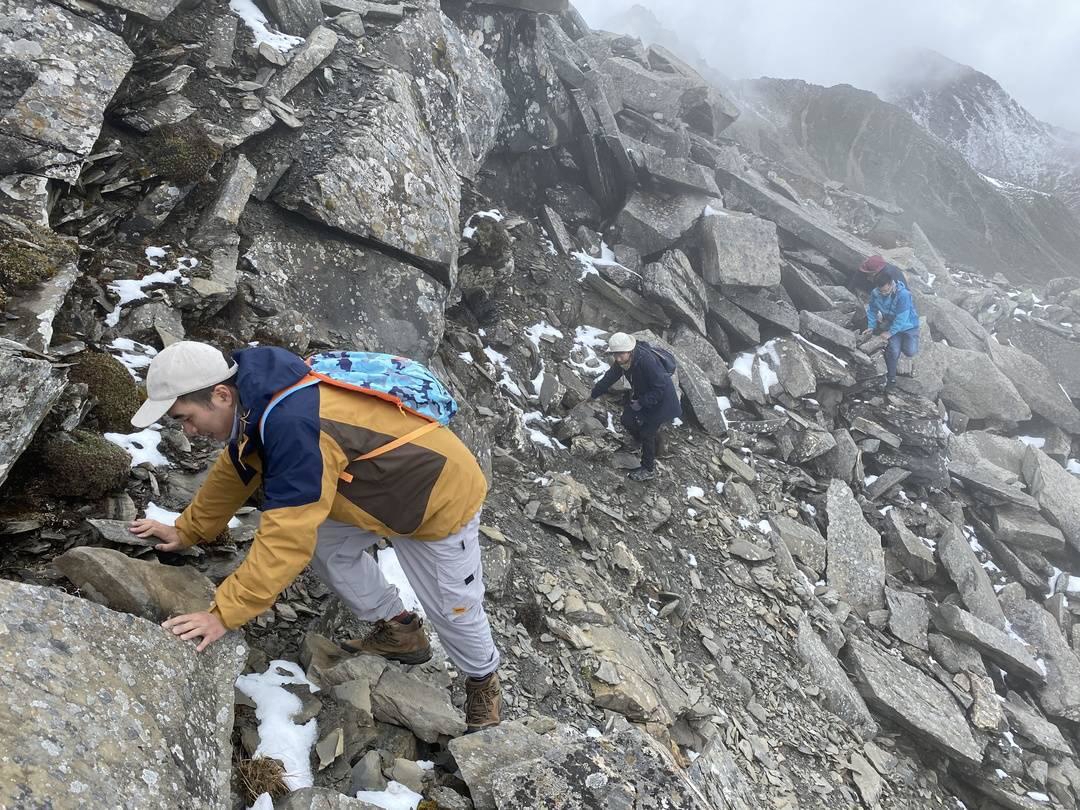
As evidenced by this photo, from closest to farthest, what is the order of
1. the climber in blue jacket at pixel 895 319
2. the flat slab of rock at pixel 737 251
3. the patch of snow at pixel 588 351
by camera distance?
1. the patch of snow at pixel 588 351
2. the flat slab of rock at pixel 737 251
3. the climber in blue jacket at pixel 895 319

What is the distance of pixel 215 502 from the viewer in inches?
157

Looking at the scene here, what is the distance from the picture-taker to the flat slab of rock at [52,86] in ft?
20.5

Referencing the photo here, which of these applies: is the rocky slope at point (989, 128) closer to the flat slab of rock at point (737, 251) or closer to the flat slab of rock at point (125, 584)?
the flat slab of rock at point (737, 251)

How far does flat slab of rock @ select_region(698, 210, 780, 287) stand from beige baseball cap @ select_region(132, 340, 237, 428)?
14.9 metres

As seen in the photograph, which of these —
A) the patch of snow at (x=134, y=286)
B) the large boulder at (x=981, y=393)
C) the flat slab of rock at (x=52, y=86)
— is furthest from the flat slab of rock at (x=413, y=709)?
the large boulder at (x=981, y=393)

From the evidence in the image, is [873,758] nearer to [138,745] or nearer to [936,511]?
[936,511]

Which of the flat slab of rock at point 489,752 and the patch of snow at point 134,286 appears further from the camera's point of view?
the patch of snow at point 134,286

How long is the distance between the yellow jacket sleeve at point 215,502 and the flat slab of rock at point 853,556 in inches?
449

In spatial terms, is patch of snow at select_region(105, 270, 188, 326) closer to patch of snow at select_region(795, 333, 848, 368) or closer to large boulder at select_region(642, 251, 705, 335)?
large boulder at select_region(642, 251, 705, 335)

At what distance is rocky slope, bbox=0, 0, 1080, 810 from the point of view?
12.9 feet

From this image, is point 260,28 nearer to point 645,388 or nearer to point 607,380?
point 607,380

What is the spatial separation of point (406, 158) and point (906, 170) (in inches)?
1369

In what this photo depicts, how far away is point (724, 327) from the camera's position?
652 inches

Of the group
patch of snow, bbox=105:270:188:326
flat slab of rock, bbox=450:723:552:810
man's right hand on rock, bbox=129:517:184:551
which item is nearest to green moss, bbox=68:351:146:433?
patch of snow, bbox=105:270:188:326
